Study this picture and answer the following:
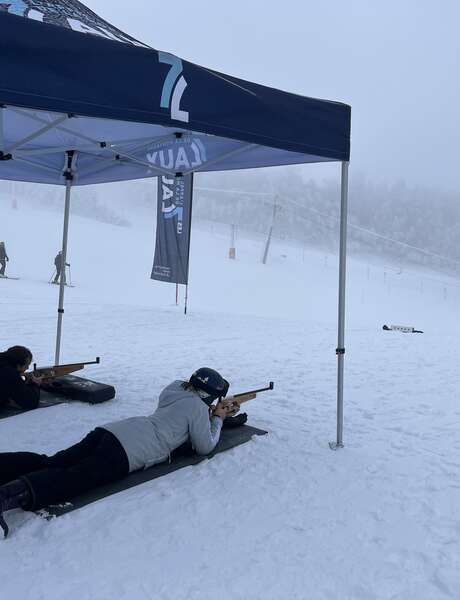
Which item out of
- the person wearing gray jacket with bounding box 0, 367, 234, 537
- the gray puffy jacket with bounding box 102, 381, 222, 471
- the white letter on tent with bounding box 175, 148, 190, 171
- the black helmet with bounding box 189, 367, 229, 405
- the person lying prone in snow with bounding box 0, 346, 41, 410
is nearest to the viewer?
the person wearing gray jacket with bounding box 0, 367, 234, 537

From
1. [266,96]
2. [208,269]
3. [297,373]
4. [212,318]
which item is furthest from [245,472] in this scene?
[208,269]

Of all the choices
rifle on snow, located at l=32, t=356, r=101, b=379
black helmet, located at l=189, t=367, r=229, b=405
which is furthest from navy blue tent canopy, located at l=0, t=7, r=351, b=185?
rifle on snow, located at l=32, t=356, r=101, b=379

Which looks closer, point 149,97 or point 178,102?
point 149,97

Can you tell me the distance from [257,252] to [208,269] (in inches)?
430

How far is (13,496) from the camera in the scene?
2602 millimetres

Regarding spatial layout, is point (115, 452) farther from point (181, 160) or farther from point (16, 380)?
point (181, 160)

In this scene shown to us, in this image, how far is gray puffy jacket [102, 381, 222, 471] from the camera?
3166mm

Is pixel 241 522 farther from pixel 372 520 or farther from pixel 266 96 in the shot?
pixel 266 96

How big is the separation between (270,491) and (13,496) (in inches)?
62.9

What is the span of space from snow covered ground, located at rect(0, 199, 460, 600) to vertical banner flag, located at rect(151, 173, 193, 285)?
7.25 feet

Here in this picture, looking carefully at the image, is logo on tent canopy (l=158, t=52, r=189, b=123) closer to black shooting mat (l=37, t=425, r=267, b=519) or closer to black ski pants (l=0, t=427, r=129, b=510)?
black ski pants (l=0, t=427, r=129, b=510)

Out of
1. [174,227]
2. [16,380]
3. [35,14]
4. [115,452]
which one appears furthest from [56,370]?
[174,227]

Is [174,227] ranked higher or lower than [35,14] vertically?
higher

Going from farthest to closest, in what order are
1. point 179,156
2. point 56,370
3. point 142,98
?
point 56,370 → point 179,156 → point 142,98
